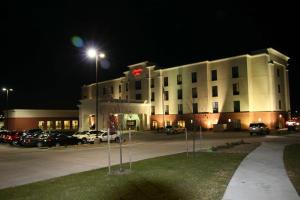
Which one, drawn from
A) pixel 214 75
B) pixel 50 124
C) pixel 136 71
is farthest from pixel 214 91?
pixel 50 124

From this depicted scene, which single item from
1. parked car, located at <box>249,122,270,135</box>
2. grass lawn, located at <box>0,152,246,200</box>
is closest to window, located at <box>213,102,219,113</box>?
parked car, located at <box>249,122,270,135</box>

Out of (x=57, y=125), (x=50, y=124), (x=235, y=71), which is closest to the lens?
(x=235, y=71)

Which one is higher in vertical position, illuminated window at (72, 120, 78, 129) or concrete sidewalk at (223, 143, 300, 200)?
illuminated window at (72, 120, 78, 129)

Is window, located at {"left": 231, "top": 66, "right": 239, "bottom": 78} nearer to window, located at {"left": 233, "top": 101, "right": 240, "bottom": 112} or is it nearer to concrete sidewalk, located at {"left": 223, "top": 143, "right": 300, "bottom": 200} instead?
window, located at {"left": 233, "top": 101, "right": 240, "bottom": 112}

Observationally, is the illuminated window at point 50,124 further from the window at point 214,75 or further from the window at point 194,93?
the window at point 214,75

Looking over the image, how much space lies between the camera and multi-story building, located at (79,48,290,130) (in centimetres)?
5584

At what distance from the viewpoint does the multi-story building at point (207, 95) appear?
55844 millimetres

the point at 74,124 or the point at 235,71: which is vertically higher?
the point at 235,71

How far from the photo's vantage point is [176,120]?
6738 centimetres

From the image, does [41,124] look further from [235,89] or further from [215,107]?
[235,89]

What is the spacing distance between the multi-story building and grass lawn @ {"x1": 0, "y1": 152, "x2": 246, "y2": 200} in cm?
3822

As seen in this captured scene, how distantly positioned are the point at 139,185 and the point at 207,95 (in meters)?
53.2

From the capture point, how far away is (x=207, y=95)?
62062mm

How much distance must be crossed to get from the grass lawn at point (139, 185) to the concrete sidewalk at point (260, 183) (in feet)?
1.23
